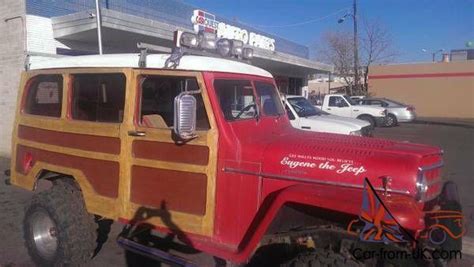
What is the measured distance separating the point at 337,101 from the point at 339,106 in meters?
0.29

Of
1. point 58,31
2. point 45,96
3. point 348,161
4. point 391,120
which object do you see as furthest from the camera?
point 391,120

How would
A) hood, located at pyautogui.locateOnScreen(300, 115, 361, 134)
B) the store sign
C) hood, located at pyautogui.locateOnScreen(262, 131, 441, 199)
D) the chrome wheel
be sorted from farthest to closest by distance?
1. the store sign
2. hood, located at pyautogui.locateOnScreen(300, 115, 361, 134)
3. the chrome wheel
4. hood, located at pyautogui.locateOnScreen(262, 131, 441, 199)

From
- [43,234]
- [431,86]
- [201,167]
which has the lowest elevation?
[43,234]

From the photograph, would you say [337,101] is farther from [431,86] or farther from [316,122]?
[431,86]

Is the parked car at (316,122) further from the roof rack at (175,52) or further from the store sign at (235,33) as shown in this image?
the roof rack at (175,52)

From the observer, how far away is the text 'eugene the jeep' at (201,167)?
3332 millimetres

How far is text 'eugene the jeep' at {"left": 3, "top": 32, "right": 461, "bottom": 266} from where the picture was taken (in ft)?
Result: 10.9

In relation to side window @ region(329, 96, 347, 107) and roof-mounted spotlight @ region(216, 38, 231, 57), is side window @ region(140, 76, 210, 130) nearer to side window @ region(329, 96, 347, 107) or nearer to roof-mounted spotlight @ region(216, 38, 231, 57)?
roof-mounted spotlight @ region(216, 38, 231, 57)

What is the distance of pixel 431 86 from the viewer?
3684cm

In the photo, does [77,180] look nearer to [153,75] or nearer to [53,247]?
[53,247]

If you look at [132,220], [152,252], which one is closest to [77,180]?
[132,220]

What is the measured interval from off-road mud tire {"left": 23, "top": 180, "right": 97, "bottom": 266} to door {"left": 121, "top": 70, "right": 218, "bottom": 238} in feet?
2.38

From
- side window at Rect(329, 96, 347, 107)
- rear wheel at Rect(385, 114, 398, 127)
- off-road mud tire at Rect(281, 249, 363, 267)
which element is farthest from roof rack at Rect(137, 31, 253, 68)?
rear wheel at Rect(385, 114, 398, 127)

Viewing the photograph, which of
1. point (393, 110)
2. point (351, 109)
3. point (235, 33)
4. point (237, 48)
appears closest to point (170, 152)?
point (237, 48)
